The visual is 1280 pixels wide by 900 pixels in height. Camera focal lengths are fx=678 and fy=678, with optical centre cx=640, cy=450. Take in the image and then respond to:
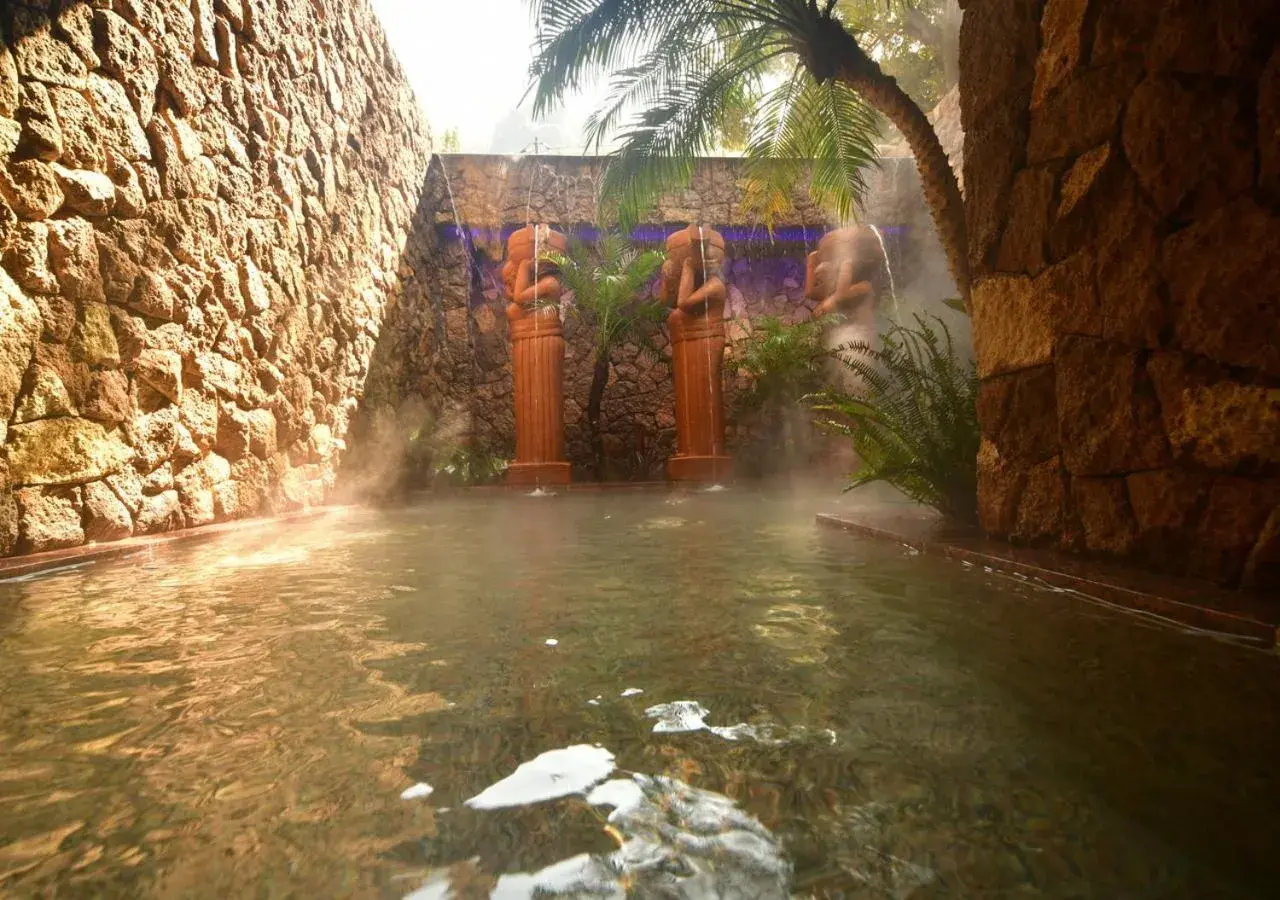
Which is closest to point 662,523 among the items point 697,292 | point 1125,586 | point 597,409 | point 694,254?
point 1125,586

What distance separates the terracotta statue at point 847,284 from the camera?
7.47m

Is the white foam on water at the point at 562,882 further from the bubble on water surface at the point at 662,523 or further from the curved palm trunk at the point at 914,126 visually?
the curved palm trunk at the point at 914,126

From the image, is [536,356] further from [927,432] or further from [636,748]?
[636,748]

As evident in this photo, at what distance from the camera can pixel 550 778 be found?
2.50 ft

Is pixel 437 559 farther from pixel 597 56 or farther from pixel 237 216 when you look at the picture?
pixel 597 56

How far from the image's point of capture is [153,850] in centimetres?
64

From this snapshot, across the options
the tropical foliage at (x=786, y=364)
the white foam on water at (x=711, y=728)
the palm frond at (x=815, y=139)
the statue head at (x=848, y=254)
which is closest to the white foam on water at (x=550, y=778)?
the white foam on water at (x=711, y=728)

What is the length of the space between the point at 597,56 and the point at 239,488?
3.60 m

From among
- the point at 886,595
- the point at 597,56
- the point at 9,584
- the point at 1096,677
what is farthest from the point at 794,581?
the point at 597,56

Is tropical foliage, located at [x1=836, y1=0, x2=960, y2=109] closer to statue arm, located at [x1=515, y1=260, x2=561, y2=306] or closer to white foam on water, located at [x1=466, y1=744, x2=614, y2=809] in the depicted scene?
statue arm, located at [x1=515, y1=260, x2=561, y2=306]

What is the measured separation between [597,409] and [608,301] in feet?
4.64

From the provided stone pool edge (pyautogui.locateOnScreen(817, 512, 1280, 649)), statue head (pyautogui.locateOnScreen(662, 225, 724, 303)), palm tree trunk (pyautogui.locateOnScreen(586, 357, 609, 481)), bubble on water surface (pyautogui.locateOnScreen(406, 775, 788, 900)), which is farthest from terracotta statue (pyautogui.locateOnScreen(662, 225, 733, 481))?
bubble on water surface (pyautogui.locateOnScreen(406, 775, 788, 900))

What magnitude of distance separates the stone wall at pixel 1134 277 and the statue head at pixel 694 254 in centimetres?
499

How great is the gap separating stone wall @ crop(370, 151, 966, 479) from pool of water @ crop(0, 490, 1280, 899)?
7.47 meters
